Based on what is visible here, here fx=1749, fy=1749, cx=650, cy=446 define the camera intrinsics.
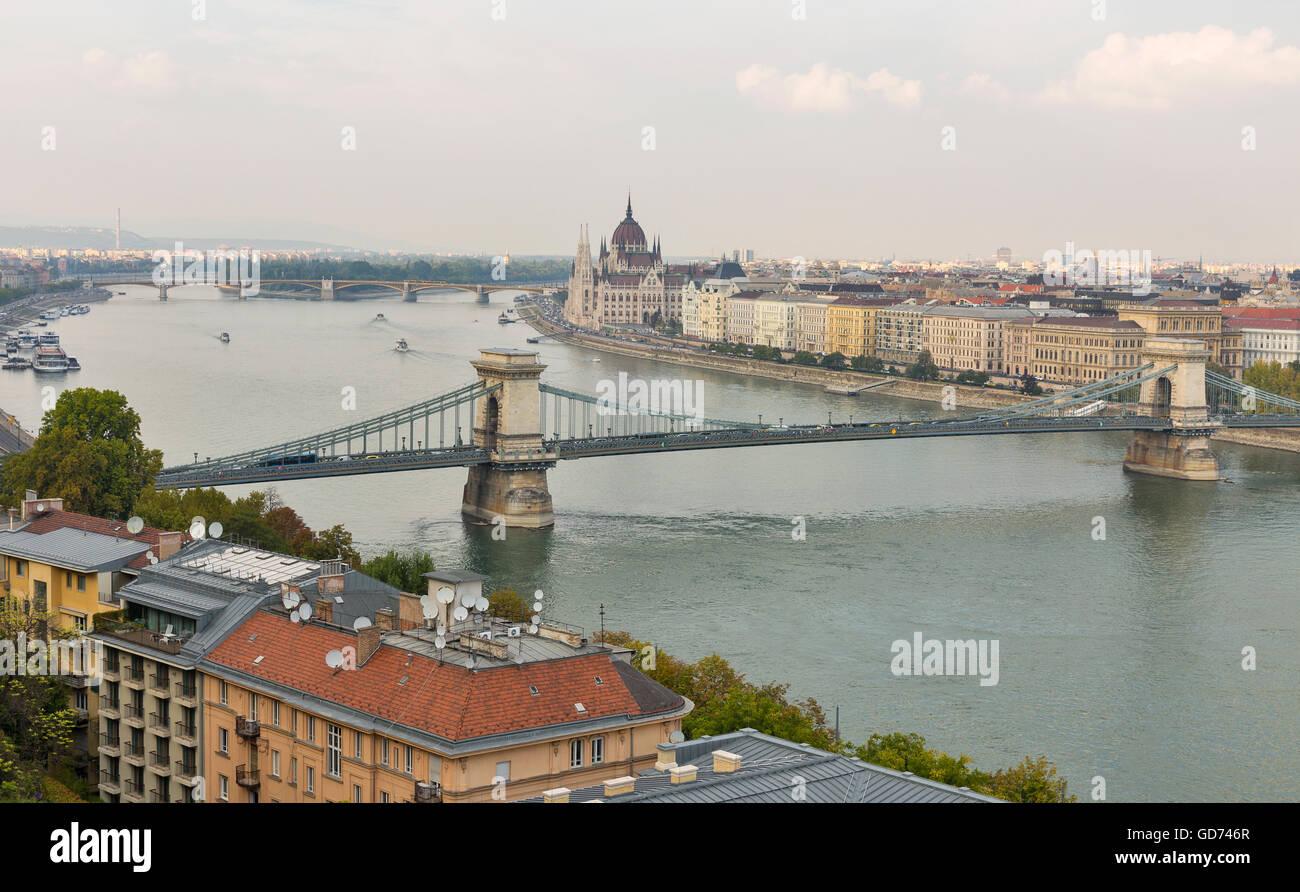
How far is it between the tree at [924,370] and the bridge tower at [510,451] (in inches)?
1141

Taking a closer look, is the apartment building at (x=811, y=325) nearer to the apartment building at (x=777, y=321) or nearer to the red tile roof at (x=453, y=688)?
the apartment building at (x=777, y=321)

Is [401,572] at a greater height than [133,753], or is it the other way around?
[401,572]

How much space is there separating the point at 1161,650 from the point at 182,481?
14694mm

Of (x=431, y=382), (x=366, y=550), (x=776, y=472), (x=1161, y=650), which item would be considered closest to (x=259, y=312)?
(x=431, y=382)

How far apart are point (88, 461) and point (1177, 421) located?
2464 centimetres

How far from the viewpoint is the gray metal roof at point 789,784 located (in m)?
8.38

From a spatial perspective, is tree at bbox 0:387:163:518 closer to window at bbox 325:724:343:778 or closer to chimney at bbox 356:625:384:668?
chimney at bbox 356:625:384:668

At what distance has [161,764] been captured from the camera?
1177cm

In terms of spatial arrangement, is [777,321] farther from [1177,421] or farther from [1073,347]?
[1177,421]

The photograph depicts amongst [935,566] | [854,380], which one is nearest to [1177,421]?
[935,566]

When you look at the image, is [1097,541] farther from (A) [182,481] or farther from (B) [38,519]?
(B) [38,519]

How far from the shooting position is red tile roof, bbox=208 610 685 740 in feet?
31.6

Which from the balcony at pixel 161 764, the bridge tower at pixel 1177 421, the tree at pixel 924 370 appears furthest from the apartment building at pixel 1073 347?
the balcony at pixel 161 764

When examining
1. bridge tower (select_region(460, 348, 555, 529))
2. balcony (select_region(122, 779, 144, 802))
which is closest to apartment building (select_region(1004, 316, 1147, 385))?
bridge tower (select_region(460, 348, 555, 529))
